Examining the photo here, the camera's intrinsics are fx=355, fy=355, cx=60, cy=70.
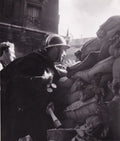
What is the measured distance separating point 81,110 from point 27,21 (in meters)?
19.6

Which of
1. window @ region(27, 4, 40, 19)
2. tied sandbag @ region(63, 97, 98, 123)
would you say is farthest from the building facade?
tied sandbag @ region(63, 97, 98, 123)

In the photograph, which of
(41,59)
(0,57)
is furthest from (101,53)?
(0,57)

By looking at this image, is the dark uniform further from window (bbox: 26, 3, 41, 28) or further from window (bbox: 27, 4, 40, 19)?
window (bbox: 27, 4, 40, 19)

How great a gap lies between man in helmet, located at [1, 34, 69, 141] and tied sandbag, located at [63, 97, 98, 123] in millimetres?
377

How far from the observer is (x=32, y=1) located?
23.6 metres

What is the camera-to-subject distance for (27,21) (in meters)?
22.4

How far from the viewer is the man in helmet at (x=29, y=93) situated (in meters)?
3.88

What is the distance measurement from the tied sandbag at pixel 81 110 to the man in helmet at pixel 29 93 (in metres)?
0.38

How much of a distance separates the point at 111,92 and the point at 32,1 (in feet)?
70.2

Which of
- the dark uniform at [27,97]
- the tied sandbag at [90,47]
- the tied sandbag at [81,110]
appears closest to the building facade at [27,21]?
the dark uniform at [27,97]

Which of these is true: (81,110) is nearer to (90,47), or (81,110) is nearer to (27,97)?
(90,47)

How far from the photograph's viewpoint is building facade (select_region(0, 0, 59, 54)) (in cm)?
2111

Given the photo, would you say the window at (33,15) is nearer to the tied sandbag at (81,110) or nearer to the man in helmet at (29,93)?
the man in helmet at (29,93)

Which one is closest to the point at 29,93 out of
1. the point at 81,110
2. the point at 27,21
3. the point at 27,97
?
the point at 27,97
